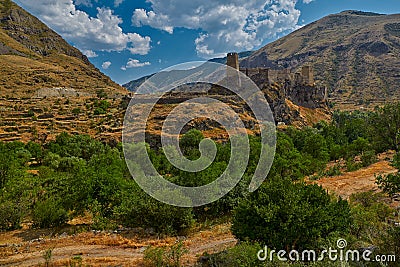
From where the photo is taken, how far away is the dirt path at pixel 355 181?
2275 centimetres

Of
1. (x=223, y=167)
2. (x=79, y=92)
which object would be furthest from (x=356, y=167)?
(x=79, y=92)

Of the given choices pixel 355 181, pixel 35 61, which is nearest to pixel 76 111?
pixel 355 181

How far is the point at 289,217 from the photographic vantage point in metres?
10.5

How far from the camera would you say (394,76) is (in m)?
136

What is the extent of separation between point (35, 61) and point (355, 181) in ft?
410

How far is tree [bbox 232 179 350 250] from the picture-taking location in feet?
34.6

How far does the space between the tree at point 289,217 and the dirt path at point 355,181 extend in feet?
32.3

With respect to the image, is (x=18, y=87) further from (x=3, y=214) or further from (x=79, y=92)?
A: (x=3, y=214)

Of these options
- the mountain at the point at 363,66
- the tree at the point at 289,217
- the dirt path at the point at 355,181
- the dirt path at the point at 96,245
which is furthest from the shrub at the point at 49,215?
the mountain at the point at 363,66

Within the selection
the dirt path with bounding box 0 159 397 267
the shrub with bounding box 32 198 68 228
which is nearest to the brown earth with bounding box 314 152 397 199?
the dirt path with bounding box 0 159 397 267

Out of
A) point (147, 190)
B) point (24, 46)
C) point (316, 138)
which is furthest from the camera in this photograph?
point (24, 46)

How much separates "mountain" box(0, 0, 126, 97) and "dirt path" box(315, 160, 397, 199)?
8401 centimetres

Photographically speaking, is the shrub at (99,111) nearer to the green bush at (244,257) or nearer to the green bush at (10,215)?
the green bush at (10,215)

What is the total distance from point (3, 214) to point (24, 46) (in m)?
142
